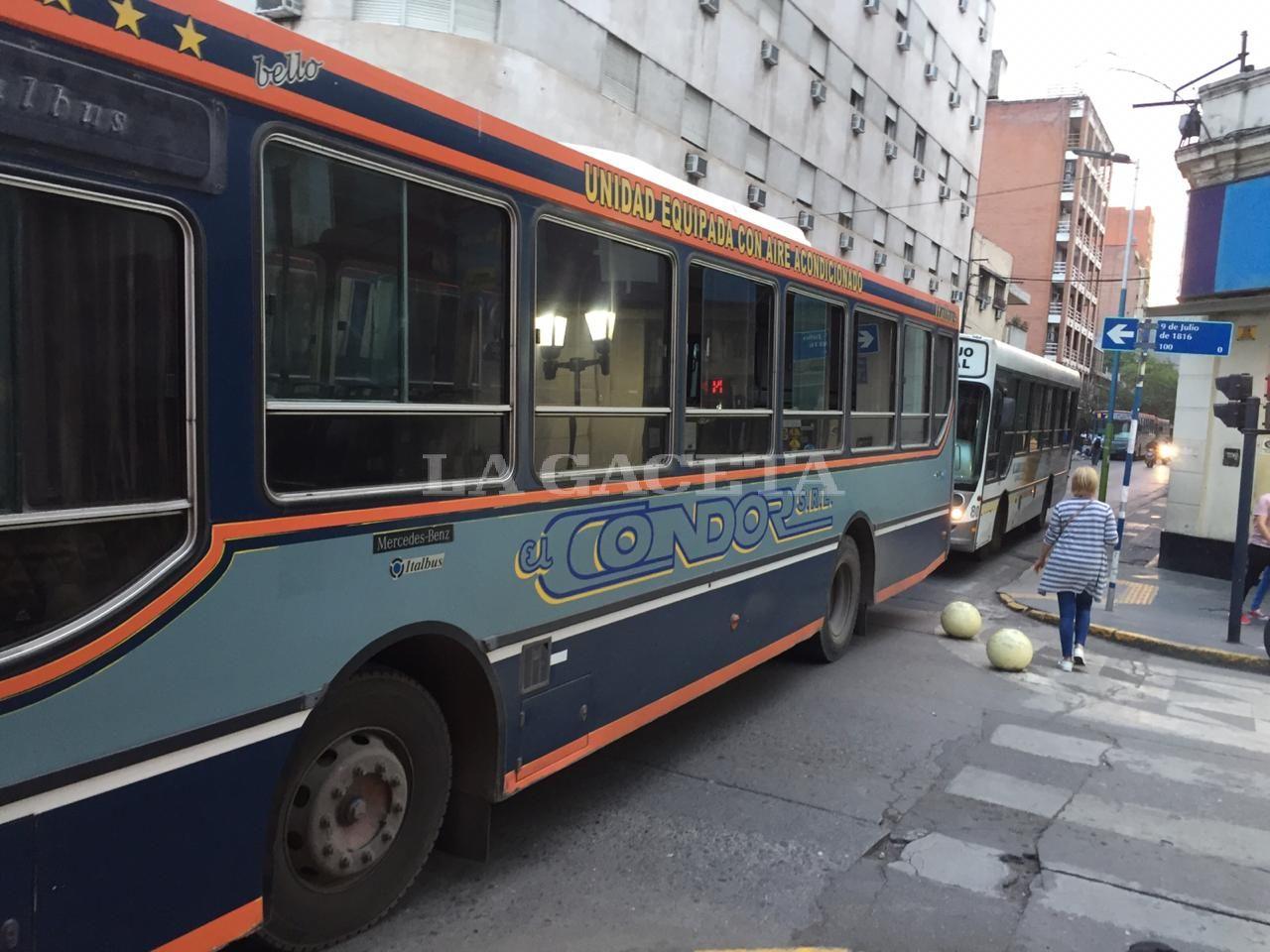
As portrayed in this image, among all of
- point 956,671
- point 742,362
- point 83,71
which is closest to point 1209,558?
point 956,671

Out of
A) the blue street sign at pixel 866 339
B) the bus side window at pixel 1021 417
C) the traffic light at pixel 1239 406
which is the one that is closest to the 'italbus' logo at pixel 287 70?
the blue street sign at pixel 866 339

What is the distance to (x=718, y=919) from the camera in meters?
3.89

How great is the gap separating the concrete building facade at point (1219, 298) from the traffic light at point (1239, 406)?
3418mm

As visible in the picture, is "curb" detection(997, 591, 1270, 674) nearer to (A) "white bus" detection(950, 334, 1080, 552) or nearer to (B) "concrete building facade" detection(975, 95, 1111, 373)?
(A) "white bus" detection(950, 334, 1080, 552)

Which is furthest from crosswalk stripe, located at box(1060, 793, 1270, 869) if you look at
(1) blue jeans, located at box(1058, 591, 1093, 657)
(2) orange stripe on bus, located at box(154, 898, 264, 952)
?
(2) orange stripe on bus, located at box(154, 898, 264, 952)

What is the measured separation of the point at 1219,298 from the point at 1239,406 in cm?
420

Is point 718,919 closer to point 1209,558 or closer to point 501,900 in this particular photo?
point 501,900

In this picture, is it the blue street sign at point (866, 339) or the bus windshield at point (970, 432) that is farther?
the bus windshield at point (970, 432)

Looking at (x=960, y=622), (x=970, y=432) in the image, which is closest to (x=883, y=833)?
(x=960, y=622)

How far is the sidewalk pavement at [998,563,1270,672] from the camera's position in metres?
9.22

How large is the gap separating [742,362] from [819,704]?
2609mm

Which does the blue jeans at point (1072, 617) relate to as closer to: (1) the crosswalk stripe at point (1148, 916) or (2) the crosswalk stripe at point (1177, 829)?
(2) the crosswalk stripe at point (1177, 829)

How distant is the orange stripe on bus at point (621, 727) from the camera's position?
4.17 metres

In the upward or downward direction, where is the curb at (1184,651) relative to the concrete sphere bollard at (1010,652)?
downward
